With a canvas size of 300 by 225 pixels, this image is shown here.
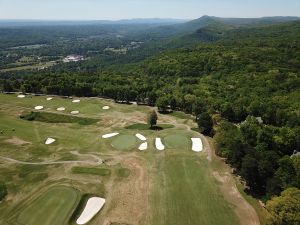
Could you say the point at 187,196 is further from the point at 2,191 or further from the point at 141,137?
the point at 2,191

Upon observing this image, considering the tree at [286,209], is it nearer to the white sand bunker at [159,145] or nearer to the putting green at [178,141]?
the putting green at [178,141]

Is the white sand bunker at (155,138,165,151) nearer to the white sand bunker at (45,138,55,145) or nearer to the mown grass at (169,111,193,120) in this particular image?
the mown grass at (169,111,193,120)

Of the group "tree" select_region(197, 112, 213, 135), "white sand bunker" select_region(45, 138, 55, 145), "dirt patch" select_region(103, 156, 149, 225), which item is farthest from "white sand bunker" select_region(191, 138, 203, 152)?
"white sand bunker" select_region(45, 138, 55, 145)

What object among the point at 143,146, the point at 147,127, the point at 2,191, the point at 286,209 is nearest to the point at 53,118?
the point at 147,127

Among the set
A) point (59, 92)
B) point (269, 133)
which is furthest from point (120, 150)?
point (59, 92)

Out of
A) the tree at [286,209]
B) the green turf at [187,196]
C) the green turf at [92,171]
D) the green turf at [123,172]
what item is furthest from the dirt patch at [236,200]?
the green turf at [92,171]

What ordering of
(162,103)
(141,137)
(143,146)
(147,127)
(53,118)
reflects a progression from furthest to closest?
1. (162,103)
2. (53,118)
3. (147,127)
4. (141,137)
5. (143,146)
